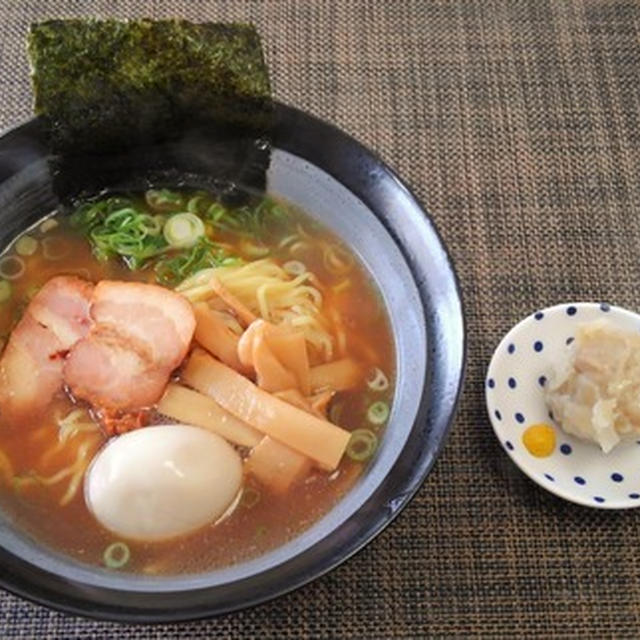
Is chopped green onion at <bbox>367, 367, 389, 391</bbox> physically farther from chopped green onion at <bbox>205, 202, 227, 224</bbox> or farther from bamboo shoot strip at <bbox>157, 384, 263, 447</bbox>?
chopped green onion at <bbox>205, 202, 227, 224</bbox>

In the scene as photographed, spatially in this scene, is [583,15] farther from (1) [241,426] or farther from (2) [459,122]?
(1) [241,426]

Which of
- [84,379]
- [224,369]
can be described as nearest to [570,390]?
[224,369]

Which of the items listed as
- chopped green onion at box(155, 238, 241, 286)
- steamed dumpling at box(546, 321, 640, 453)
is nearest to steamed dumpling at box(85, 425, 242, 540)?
chopped green onion at box(155, 238, 241, 286)

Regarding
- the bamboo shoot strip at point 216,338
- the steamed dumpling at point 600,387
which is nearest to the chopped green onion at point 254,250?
the bamboo shoot strip at point 216,338

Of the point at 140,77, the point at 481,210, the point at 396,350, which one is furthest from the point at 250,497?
the point at 481,210

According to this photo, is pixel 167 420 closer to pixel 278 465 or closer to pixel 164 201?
pixel 278 465

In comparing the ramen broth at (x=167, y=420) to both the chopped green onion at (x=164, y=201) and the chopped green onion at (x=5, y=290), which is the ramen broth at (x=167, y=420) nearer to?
the chopped green onion at (x=5, y=290)

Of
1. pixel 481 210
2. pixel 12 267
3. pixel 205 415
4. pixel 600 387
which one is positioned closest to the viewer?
pixel 205 415
